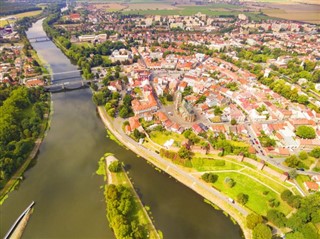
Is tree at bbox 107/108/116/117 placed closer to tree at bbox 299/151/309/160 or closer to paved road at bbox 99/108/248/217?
paved road at bbox 99/108/248/217

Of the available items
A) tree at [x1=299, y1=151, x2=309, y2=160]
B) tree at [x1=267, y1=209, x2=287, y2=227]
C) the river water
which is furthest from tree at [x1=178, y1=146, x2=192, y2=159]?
tree at [x1=299, y1=151, x2=309, y2=160]

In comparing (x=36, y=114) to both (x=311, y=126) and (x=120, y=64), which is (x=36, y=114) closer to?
(x=120, y=64)

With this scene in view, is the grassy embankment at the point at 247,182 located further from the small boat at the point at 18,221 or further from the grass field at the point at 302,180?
the small boat at the point at 18,221

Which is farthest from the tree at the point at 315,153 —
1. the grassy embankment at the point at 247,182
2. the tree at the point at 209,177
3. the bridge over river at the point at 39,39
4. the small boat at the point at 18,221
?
the bridge over river at the point at 39,39

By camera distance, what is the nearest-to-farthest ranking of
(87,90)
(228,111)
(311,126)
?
(311,126) < (228,111) < (87,90)

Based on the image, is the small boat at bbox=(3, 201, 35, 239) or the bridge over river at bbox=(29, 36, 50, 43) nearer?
the small boat at bbox=(3, 201, 35, 239)

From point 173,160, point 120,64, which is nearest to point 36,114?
point 173,160
